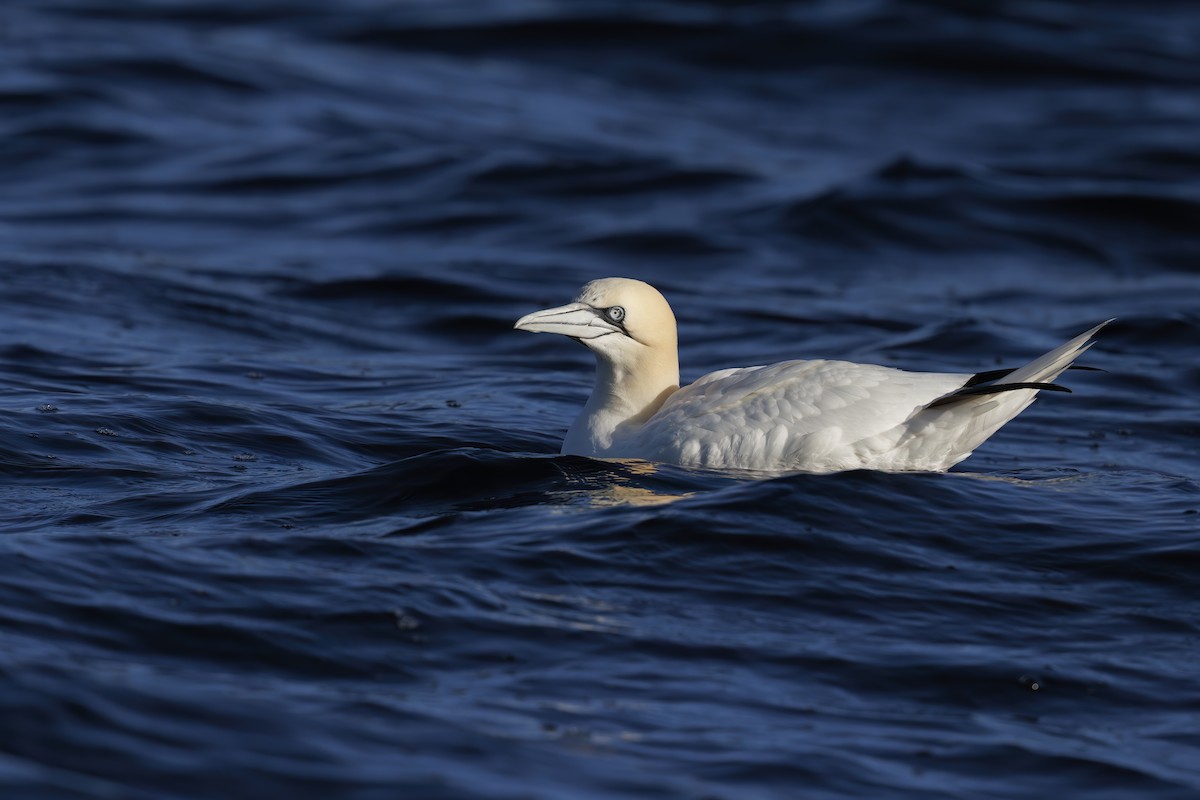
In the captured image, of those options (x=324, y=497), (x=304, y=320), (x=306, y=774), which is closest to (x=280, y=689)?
(x=306, y=774)

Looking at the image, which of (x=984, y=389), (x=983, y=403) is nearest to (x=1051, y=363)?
(x=984, y=389)

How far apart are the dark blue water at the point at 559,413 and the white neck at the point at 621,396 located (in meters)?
0.56

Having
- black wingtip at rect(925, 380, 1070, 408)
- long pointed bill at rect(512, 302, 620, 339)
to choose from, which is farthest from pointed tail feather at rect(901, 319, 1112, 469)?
long pointed bill at rect(512, 302, 620, 339)

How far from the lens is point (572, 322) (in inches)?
340

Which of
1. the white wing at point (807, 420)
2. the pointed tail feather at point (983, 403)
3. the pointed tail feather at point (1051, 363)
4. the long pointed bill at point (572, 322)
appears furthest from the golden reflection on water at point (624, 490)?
the pointed tail feather at point (1051, 363)

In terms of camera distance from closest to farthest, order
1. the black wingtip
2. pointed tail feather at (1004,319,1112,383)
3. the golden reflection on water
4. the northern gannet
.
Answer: the golden reflection on water, the black wingtip, pointed tail feather at (1004,319,1112,383), the northern gannet

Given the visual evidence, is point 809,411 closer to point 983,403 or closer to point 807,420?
point 807,420

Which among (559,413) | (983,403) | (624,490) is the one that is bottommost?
(559,413)

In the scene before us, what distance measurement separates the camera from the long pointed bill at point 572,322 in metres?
8.53

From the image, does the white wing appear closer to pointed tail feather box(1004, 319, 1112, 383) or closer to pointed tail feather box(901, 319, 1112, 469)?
pointed tail feather box(901, 319, 1112, 469)

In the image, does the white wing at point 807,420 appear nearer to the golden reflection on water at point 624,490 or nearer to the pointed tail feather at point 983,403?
the pointed tail feather at point 983,403

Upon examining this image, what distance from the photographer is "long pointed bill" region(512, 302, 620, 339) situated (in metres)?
8.53

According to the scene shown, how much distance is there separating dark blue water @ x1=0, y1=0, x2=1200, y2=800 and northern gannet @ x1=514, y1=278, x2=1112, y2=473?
0.89 ft

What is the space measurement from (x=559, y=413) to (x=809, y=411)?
120 inches
